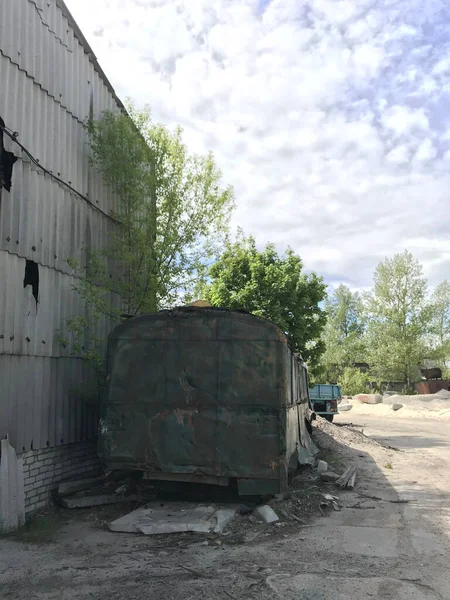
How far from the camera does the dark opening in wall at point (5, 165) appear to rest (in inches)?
276

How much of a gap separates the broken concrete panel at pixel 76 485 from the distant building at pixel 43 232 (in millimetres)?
185

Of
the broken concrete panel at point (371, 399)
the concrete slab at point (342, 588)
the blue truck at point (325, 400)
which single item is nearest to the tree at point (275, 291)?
the blue truck at point (325, 400)

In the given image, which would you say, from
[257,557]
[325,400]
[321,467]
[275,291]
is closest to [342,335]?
[325,400]

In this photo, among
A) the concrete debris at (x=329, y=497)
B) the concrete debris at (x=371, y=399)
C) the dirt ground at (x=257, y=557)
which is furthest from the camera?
the concrete debris at (x=371, y=399)

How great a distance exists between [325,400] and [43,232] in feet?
59.5

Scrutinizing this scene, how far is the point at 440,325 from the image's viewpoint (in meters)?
48.9

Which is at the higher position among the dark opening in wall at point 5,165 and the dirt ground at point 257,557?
the dark opening in wall at point 5,165

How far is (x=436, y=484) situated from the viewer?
377 inches

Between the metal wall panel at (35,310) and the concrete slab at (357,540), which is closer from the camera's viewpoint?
the concrete slab at (357,540)

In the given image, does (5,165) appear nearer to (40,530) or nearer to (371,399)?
(40,530)

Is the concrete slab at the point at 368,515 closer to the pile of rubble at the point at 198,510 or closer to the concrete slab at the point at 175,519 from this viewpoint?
the pile of rubble at the point at 198,510

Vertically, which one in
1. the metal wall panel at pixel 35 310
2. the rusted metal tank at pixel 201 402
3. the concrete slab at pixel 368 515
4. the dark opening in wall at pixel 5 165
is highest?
the dark opening in wall at pixel 5 165

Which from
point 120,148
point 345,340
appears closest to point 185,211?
point 120,148

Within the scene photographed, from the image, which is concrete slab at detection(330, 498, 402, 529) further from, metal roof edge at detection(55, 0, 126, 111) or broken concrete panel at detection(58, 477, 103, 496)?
metal roof edge at detection(55, 0, 126, 111)
